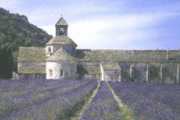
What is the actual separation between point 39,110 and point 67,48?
7867 centimetres

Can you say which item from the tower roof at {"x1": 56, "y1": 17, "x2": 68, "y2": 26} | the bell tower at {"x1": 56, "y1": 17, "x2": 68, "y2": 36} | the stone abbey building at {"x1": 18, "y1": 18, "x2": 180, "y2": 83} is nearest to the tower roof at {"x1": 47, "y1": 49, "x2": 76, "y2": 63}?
the stone abbey building at {"x1": 18, "y1": 18, "x2": 180, "y2": 83}

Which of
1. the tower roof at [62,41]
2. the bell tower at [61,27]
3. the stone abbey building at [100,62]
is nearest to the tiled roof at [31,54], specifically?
the stone abbey building at [100,62]

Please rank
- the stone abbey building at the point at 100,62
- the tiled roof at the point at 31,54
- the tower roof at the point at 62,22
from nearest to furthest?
the stone abbey building at the point at 100,62 → the tiled roof at the point at 31,54 → the tower roof at the point at 62,22

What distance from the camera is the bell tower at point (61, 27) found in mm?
99050

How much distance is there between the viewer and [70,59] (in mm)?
92688

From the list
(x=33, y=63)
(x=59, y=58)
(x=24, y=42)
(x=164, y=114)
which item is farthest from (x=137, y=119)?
(x=24, y=42)

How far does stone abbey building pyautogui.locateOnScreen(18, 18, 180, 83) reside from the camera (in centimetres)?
9441

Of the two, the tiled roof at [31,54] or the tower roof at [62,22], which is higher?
the tower roof at [62,22]

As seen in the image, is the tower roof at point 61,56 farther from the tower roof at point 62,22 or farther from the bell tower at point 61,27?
the tower roof at point 62,22

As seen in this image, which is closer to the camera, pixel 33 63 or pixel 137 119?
pixel 137 119

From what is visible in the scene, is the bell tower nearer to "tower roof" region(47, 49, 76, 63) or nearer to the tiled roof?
the tiled roof

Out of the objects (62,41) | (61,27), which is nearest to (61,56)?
(62,41)

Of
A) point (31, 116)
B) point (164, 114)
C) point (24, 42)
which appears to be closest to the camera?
point (31, 116)

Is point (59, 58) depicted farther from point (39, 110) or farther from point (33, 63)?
point (39, 110)
